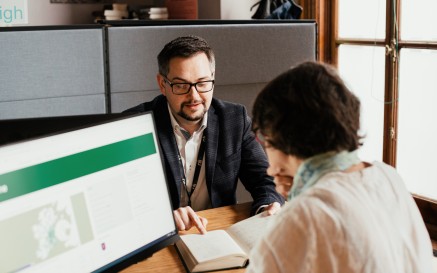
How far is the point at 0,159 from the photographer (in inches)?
37.0

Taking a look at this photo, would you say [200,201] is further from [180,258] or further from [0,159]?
[0,159]

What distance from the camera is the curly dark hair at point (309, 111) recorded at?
90cm

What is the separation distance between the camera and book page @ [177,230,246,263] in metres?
1.31

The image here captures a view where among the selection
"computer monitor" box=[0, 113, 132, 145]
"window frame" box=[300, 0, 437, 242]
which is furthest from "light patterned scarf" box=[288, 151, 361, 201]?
"window frame" box=[300, 0, 437, 242]

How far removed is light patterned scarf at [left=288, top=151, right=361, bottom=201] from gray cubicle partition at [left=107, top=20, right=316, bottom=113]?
1.80 metres

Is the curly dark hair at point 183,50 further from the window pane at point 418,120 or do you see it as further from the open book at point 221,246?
the window pane at point 418,120

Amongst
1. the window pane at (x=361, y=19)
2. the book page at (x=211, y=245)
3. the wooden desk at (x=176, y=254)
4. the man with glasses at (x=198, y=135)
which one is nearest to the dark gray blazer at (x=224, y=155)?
the man with glasses at (x=198, y=135)

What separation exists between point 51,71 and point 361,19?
200 cm

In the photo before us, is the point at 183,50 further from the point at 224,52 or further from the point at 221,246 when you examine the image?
the point at 224,52

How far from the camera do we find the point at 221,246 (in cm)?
137

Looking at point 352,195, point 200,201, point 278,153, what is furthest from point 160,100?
point 352,195

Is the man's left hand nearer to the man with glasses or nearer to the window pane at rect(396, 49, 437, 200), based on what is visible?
the man with glasses

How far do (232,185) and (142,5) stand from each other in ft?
11.2

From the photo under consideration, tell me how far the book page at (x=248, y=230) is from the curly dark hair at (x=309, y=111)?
0.51 metres
